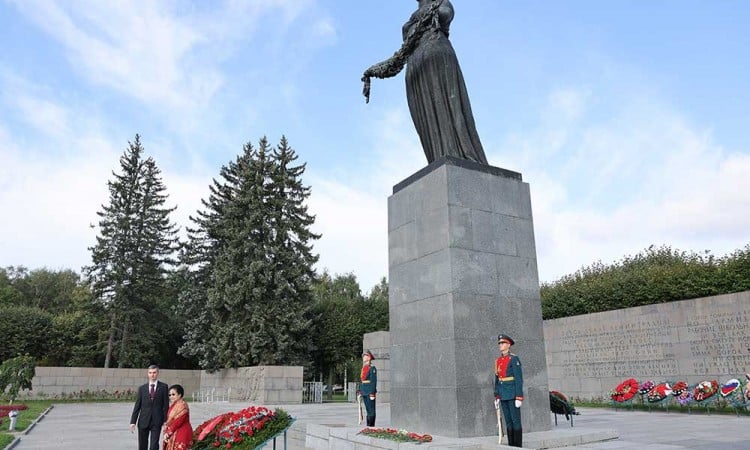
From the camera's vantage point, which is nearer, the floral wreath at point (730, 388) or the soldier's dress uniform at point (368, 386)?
the soldier's dress uniform at point (368, 386)

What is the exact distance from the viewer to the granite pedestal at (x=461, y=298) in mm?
6656

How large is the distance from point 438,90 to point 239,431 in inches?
218

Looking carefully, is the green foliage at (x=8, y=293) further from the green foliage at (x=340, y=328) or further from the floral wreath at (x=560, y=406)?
the floral wreath at (x=560, y=406)

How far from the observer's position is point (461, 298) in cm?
684

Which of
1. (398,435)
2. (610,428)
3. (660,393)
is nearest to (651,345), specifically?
(660,393)

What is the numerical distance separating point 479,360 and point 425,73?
4396mm

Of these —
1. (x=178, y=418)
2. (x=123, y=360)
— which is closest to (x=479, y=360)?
(x=178, y=418)

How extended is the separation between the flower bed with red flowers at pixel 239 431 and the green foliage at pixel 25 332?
2876 cm

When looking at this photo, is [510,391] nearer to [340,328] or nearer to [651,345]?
[651,345]

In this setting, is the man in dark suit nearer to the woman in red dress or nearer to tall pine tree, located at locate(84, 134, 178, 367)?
the woman in red dress

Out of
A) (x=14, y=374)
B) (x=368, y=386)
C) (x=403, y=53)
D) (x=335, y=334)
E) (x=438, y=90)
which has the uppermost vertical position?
(x=403, y=53)

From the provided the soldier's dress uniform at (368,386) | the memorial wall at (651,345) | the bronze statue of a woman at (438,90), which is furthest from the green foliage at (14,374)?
the memorial wall at (651,345)

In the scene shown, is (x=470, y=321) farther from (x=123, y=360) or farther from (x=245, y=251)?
(x=123, y=360)

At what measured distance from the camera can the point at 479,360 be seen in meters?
6.75
